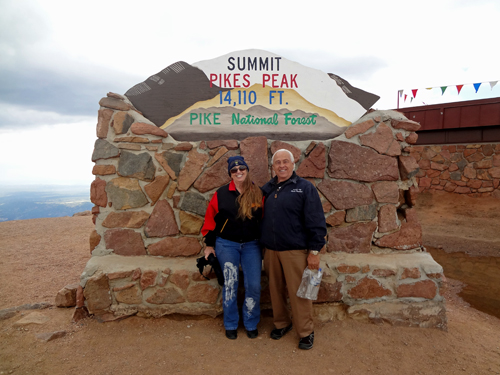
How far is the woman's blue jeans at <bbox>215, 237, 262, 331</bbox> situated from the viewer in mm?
2621

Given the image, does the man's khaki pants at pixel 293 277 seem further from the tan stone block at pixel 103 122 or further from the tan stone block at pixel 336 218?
the tan stone block at pixel 103 122

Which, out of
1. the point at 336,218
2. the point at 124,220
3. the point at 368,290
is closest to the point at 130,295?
the point at 124,220

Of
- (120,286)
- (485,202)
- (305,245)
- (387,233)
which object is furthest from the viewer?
(485,202)

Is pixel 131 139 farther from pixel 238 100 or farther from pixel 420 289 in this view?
pixel 420 289

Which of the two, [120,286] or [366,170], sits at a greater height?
[366,170]

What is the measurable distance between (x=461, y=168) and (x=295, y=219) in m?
8.44

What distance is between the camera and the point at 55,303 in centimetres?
334

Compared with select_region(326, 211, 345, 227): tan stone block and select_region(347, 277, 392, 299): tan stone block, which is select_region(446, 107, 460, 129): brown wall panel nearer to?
select_region(326, 211, 345, 227): tan stone block

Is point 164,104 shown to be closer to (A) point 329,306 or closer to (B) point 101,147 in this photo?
(B) point 101,147

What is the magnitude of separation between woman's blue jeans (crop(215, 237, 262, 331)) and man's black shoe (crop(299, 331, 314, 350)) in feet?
1.33

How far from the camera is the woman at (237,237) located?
2.60m

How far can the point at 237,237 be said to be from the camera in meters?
2.63

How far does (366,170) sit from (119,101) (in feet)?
8.09

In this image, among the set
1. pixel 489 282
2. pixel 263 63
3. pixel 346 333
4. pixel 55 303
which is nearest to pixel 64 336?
pixel 55 303
